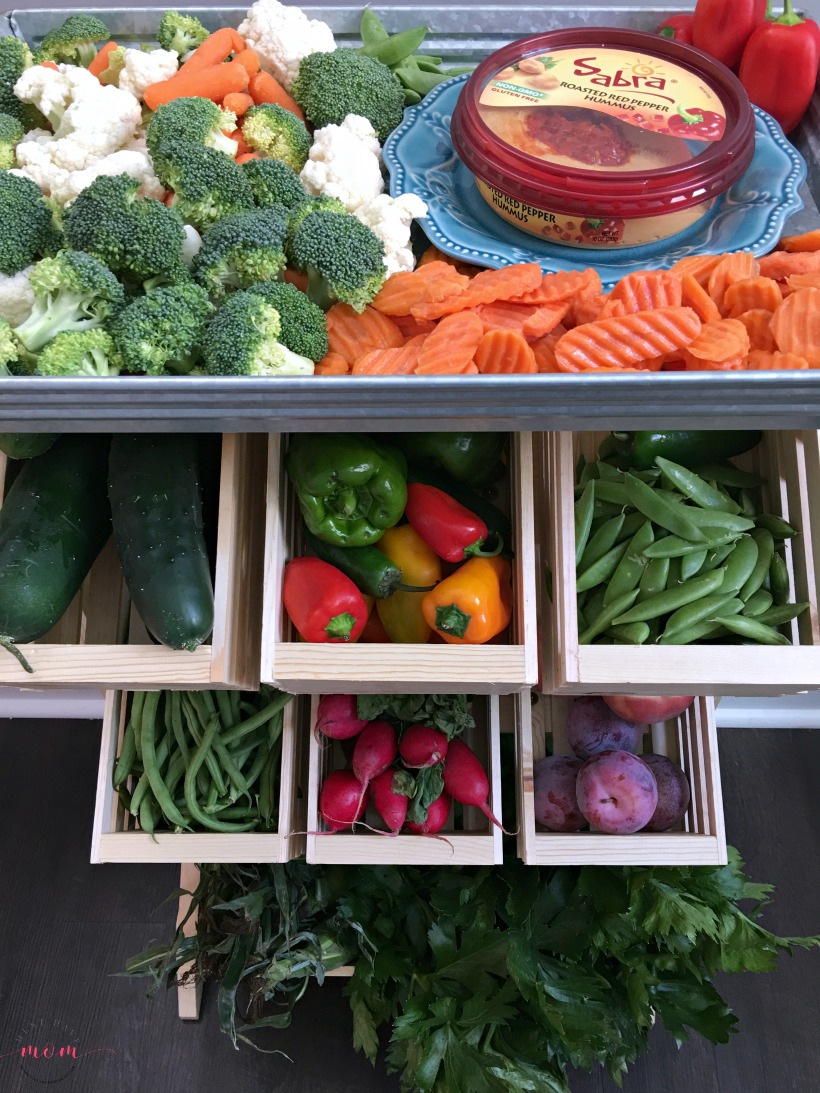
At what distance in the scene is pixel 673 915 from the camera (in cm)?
135

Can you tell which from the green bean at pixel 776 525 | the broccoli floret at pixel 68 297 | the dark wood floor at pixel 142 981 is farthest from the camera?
the dark wood floor at pixel 142 981

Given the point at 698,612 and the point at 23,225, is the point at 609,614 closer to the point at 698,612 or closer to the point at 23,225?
the point at 698,612

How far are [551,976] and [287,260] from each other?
1253mm

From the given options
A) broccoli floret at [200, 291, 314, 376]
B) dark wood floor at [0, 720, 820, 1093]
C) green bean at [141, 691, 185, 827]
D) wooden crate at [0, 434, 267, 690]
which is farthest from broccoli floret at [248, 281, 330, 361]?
dark wood floor at [0, 720, 820, 1093]

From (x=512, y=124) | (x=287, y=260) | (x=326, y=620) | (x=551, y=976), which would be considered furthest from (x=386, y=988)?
(x=512, y=124)

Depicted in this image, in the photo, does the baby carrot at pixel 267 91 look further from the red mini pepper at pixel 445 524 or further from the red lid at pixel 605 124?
the red mini pepper at pixel 445 524

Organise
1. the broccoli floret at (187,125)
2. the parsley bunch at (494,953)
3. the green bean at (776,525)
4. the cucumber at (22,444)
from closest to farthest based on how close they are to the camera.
Answer: the broccoli floret at (187,125)
the cucumber at (22,444)
the green bean at (776,525)
the parsley bunch at (494,953)

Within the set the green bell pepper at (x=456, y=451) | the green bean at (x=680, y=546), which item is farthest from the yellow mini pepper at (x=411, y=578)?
the green bean at (x=680, y=546)

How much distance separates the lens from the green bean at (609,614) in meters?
1.16

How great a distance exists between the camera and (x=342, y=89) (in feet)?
3.78

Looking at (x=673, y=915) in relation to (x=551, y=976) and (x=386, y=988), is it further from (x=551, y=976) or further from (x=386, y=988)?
(x=386, y=988)

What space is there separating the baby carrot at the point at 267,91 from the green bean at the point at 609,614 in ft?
2.85

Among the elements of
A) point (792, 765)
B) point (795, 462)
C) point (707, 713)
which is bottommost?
point (792, 765)

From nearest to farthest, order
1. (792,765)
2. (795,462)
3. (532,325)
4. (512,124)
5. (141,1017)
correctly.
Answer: (532,325), (512,124), (795,462), (141,1017), (792,765)
